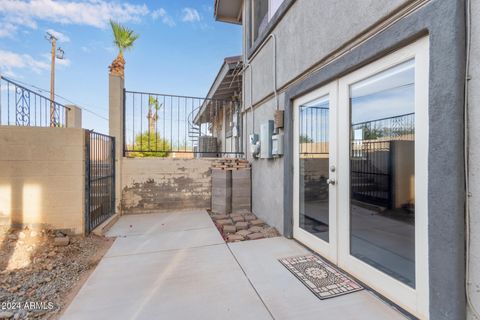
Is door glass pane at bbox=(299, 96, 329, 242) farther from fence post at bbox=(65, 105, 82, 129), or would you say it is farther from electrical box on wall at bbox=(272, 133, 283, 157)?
fence post at bbox=(65, 105, 82, 129)

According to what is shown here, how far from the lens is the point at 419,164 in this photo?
1719 millimetres

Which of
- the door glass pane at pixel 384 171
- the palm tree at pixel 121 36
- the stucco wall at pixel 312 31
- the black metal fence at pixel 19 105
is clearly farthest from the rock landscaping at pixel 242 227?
the palm tree at pixel 121 36

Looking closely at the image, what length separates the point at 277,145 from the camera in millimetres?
3760

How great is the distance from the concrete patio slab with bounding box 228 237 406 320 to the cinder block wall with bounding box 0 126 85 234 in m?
2.86

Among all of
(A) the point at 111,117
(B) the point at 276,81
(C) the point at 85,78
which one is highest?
(C) the point at 85,78

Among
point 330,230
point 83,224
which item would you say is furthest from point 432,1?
point 83,224

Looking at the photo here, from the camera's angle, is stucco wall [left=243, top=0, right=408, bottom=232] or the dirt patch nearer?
the dirt patch

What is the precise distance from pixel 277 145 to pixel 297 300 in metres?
2.29

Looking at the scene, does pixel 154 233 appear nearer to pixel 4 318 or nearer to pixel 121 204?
pixel 121 204

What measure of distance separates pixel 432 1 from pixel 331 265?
8.22 ft

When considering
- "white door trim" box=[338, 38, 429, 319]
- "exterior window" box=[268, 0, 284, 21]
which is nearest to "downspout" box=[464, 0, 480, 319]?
"white door trim" box=[338, 38, 429, 319]

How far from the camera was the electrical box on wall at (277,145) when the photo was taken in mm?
3699

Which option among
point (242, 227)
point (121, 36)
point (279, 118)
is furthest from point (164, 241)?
point (121, 36)

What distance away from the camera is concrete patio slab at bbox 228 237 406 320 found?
1808 mm
